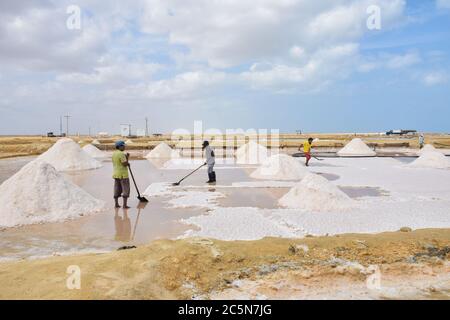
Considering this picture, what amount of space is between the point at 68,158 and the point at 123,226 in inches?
458

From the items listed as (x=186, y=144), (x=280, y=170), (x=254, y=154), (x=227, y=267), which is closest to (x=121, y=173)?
(x=227, y=267)

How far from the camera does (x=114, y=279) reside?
3525 mm

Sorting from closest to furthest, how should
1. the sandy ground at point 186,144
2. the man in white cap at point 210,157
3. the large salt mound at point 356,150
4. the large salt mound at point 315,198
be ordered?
1. the large salt mound at point 315,198
2. the man in white cap at point 210,157
3. the large salt mound at point 356,150
4. the sandy ground at point 186,144

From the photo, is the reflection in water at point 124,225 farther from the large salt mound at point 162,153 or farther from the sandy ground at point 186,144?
the sandy ground at point 186,144

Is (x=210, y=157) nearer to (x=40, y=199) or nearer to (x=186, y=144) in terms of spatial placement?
(x=40, y=199)

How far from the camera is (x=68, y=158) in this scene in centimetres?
1678

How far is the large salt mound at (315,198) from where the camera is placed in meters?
7.73

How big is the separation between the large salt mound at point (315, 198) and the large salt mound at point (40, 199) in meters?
4.12

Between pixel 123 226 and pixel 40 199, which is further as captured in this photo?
pixel 40 199

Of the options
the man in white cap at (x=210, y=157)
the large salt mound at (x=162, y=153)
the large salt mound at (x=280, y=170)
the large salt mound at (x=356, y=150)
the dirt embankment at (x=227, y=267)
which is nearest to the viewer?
the dirt embankment at (x=227, y=267)

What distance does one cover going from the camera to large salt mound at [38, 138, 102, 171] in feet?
53.9

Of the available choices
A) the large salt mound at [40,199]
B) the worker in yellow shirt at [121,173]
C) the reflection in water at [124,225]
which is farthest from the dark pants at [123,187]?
the large salt mound at [40,199]
